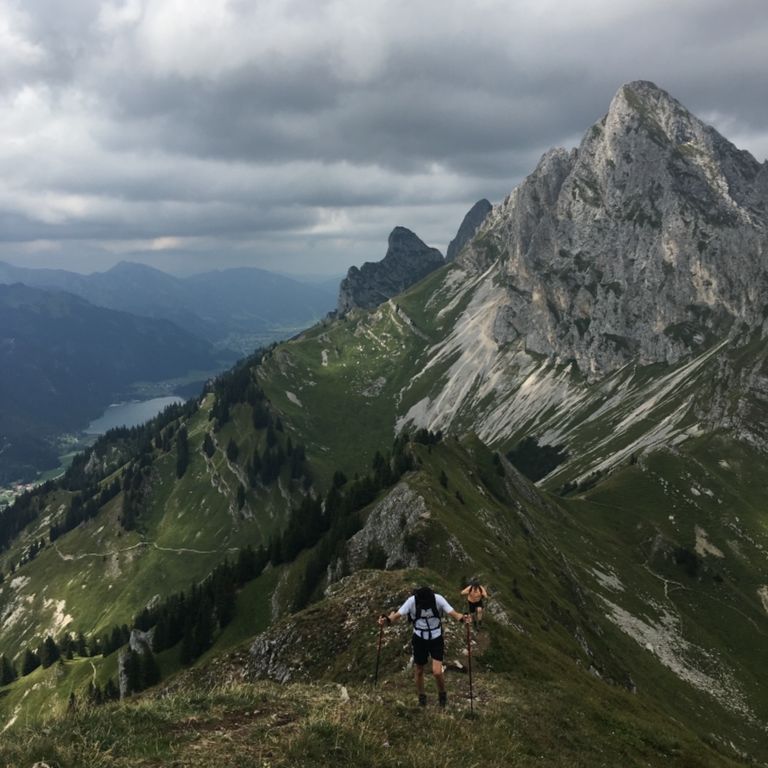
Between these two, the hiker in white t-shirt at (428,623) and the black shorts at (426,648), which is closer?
the hiker in white t-shirt at (428,623)

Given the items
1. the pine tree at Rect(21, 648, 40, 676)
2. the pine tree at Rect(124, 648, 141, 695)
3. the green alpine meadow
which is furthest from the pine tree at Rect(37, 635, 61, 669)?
the pine tree at Rect(124, 648, 141, 695)

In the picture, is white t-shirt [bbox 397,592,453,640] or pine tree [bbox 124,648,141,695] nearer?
white t-shirt [bbox 397,592,453,640]

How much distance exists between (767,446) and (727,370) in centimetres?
4032

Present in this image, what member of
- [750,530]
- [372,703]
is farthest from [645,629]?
[372,703]

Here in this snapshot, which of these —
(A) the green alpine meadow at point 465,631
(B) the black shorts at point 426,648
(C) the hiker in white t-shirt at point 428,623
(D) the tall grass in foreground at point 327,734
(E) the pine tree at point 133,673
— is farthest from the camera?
(E) the pine tree at point 133,673

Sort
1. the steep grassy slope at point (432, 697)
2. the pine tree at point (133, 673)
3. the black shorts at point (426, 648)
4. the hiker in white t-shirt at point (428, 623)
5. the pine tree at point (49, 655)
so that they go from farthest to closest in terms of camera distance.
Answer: the pine tree at point (49, 655), the pine tree at point (133, 673), the black shorts at point (426, 648), the hiker in white t-shirt at point (428, 623), the steep grassy slope at point (432, 697)

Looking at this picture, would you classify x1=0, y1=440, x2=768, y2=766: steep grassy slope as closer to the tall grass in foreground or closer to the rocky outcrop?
the tall grass in foreground

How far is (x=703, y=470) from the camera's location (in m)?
145

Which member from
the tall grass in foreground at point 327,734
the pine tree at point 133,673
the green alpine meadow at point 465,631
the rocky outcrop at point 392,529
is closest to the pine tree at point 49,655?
the green alpine meadow at point 465,631

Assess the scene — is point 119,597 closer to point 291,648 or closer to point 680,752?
point 291,648

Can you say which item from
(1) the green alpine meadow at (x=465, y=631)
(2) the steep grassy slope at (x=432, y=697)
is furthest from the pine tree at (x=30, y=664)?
(2) the steep grassy slope at (x=432, y=697)

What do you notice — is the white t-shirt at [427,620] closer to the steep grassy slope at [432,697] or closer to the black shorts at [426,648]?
the black shorts at [426,648]

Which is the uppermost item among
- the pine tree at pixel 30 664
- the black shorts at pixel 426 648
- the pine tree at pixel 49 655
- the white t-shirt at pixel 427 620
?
the white t-shirt at pixel 427 620

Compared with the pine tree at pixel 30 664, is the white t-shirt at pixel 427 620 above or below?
above
